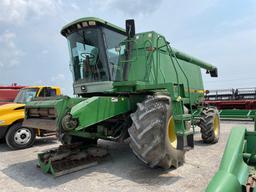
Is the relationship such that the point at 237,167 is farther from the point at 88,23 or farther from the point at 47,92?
the point at 47,92

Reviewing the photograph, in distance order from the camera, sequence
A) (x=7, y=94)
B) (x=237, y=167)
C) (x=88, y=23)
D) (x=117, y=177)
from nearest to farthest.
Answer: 1. (x=237, y=167)
2. (x=117, y=177)
3. (x=88, y=23)
4. (x=7, y=94)

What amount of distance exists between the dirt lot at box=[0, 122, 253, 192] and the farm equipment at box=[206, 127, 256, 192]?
1.24 m

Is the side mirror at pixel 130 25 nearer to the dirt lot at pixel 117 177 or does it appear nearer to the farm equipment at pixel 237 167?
the dirt lot at pixel 117 177

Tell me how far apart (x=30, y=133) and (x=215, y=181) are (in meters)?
6.25

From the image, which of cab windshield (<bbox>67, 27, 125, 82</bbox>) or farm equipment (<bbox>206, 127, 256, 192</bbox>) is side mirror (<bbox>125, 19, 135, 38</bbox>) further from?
farm equipment (<bbox>206, 127, 256, 192</bbox>)

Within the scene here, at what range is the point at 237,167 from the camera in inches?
85.4

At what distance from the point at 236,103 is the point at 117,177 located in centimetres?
1159

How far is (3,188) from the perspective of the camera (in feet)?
12.8

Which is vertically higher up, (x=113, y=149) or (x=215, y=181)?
(x=215, y=181)

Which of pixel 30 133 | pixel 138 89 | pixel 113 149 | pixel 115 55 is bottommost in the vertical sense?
pixel 113 149

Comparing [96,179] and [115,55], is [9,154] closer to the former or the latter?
[96,179]

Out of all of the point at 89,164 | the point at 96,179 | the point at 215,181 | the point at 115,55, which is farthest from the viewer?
the point at 115,55

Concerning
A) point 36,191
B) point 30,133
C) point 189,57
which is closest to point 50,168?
point 36,191

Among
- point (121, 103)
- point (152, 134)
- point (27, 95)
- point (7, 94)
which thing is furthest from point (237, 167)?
point (7, 94)
